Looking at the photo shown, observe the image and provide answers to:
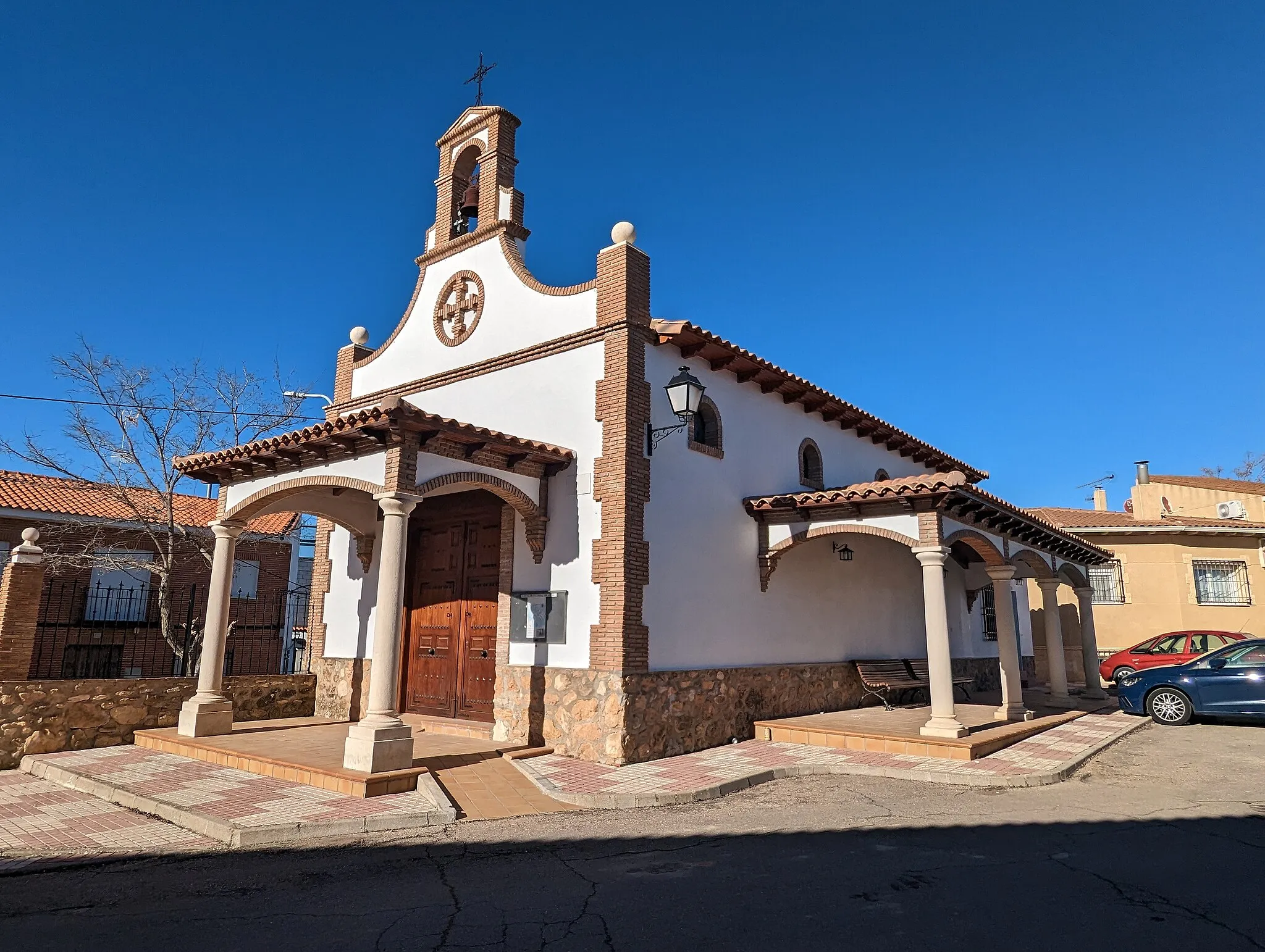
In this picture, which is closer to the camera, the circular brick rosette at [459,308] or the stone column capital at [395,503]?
the stone column capital at [395,503]

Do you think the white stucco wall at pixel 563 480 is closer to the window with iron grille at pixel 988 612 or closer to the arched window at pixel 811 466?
the arched window at pixel 811 466

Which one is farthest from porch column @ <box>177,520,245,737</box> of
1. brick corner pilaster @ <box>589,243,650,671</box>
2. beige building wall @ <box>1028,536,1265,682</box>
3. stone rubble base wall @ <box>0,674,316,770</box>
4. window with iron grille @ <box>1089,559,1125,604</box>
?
window with iron grille @ <box>1089,559,1125,604</box>

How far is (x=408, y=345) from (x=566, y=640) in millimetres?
6277

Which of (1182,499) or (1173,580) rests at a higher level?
(1182,499)

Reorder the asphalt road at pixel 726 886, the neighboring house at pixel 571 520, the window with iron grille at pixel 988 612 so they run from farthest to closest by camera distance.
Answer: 1. the window with iron grille at pixel 988 612
2. the neighboring house at pixel 571 520
3. the asphalt road at pixel 726 886

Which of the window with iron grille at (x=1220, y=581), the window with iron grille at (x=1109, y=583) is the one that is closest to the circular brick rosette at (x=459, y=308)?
the window with iron grille at (x=1109, y=583)

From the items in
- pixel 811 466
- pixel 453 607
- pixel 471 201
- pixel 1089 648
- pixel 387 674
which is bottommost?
pixel 387 674

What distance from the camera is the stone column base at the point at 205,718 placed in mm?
10258

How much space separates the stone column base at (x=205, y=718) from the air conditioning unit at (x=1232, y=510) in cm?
2642

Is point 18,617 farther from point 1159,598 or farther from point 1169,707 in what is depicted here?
point 1159,598

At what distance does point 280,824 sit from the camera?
20.8 feet

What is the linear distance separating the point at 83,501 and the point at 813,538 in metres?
16.2

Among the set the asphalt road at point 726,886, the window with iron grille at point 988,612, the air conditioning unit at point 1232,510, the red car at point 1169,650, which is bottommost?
the asphalt road at point 726,886

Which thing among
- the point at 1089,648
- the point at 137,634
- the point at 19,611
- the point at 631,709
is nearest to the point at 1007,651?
the point at 1089,648
